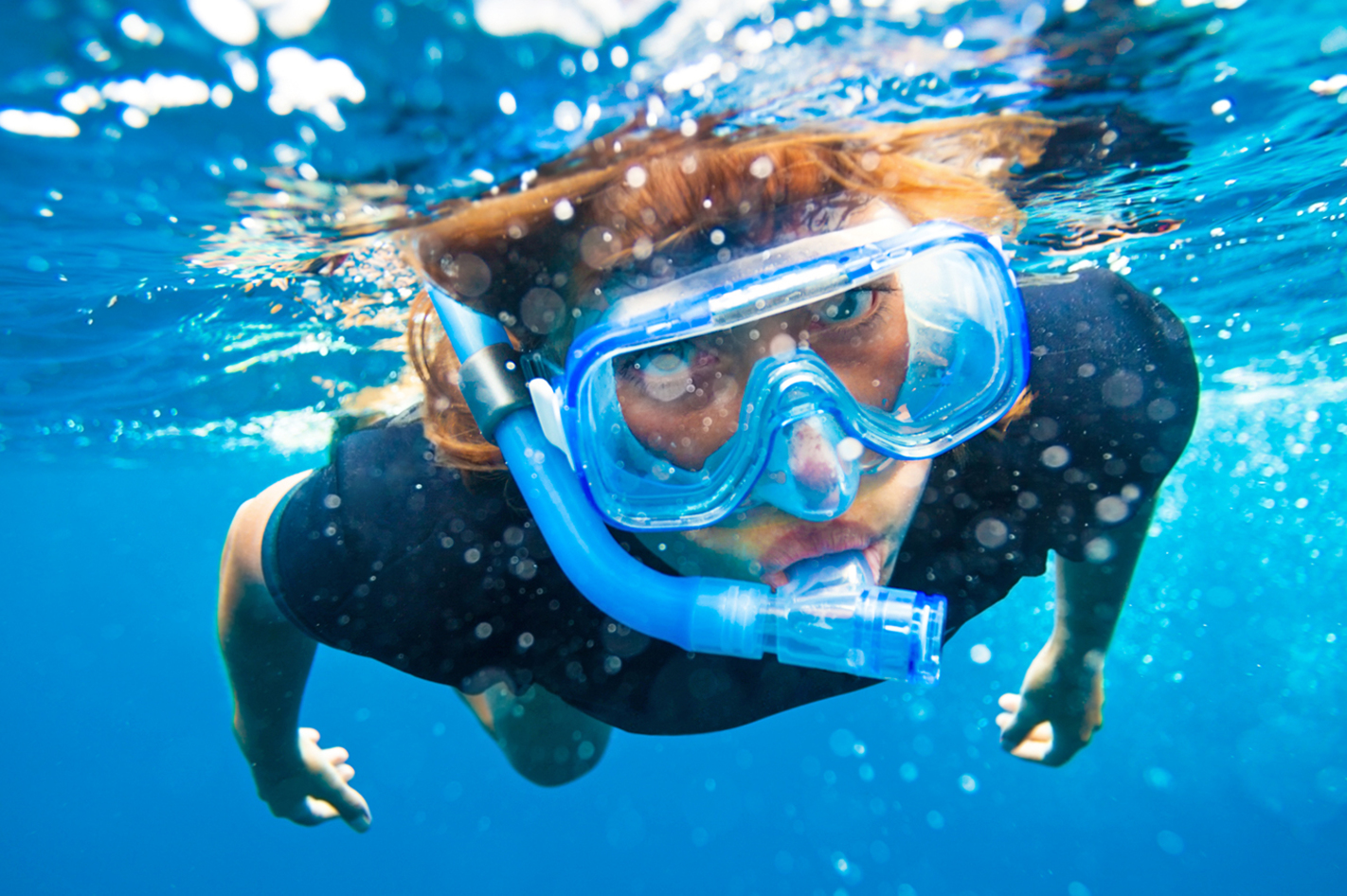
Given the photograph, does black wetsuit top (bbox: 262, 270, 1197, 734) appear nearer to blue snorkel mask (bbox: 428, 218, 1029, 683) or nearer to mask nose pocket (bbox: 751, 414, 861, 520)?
blue snorkel mask (bbox: 428, 218, 1029, 683)

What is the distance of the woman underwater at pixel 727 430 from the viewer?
6.91ft

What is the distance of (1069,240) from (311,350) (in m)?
9.36

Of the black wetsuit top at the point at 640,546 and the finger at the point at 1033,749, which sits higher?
the black wetsuit top at the point at 640,546

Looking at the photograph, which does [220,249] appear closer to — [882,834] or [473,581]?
[473,581]

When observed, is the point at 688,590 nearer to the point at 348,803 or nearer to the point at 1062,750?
the point at 1062,750

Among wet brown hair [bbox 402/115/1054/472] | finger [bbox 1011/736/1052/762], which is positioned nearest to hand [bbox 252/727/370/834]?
wet brown hair [bbox 402/115/1054/472]

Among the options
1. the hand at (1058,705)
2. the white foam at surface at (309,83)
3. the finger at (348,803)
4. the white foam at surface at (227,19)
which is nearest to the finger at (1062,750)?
the hand at (1058,705)

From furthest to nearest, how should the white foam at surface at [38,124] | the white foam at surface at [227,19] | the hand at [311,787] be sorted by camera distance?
the hand at [311,787] < the white foam at surface at [38,124] < the white foam at surface at [227,19]

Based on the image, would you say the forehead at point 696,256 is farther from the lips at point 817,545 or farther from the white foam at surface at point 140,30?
the white foam at surface at point 140,30

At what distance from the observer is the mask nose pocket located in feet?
6.76

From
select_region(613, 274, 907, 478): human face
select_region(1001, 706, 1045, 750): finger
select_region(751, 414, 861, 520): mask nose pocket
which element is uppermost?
select_region(613, 274, 907, 478): human face

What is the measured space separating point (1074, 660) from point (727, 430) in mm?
3554

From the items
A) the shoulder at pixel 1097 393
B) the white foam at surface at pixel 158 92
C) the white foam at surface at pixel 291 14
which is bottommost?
the shoulder at pixel 1097 393

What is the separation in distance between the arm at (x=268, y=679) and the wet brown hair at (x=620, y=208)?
43.9 inches
